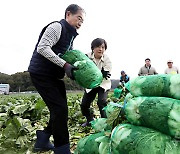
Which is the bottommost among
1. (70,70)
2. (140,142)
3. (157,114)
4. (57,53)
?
(140,142)

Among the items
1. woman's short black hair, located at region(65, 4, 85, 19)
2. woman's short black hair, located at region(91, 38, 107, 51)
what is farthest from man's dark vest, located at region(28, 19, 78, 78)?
woman's short black hair, located at region(91, 38, 107, 51)

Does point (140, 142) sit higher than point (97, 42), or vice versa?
point (97, 42)

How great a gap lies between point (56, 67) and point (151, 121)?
145 cm

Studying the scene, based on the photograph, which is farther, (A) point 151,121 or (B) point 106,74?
(B) point 106,74

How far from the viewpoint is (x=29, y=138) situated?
156 inches

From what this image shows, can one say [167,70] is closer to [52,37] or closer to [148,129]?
[52,37]

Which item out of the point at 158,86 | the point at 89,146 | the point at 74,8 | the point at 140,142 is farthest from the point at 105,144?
the point at 74,8

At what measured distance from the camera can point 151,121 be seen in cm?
163

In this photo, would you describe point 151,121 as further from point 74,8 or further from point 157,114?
point 74,8

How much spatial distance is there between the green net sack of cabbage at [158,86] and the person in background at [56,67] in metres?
0.95

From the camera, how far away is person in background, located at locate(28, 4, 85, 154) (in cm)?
273

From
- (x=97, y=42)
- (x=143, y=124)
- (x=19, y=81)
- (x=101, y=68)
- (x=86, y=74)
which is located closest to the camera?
(x=143, y=124)

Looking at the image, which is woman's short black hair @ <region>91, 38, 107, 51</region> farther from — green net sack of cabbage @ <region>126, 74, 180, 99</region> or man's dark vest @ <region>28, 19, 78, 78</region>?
green net sack of cabbage @ <region>126, 74, 180, 99</region>

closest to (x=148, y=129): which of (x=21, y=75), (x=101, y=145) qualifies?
(x=101, y=145)
